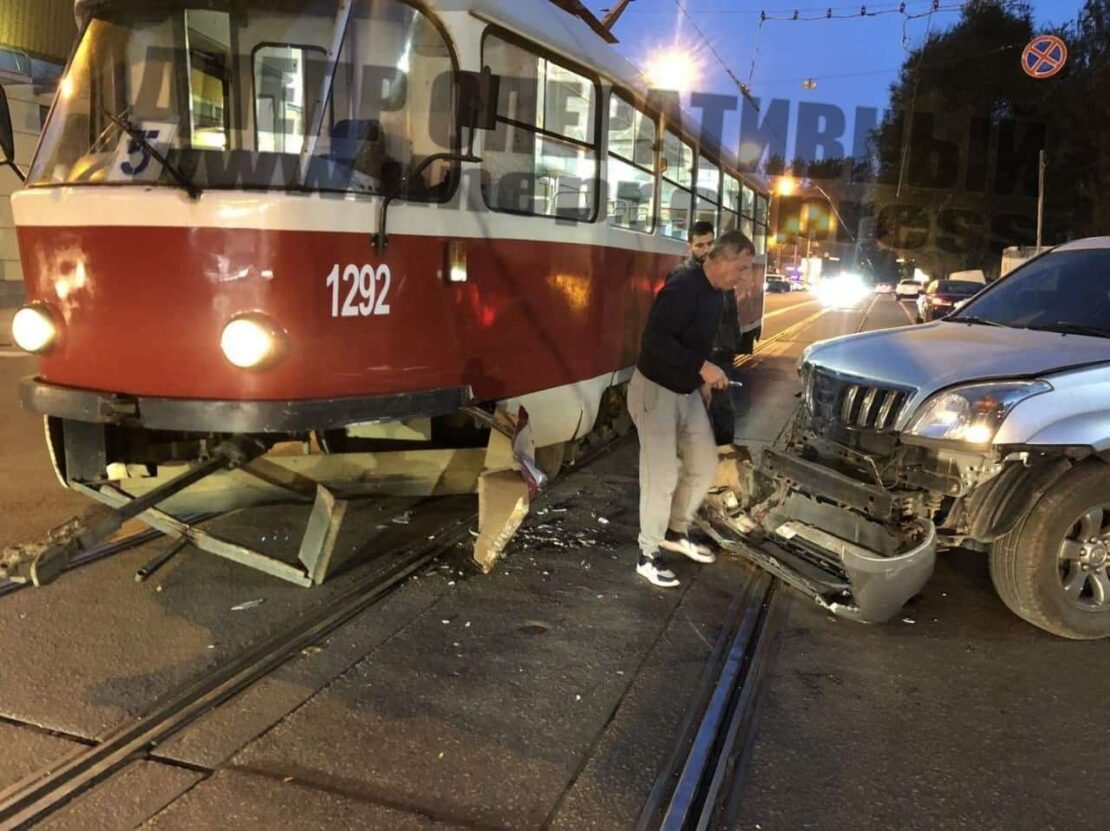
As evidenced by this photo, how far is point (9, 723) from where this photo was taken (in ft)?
10.6

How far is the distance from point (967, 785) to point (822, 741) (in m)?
0.50

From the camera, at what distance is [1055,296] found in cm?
516

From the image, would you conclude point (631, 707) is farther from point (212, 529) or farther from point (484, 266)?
point (212, 529)

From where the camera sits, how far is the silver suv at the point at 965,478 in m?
3.98

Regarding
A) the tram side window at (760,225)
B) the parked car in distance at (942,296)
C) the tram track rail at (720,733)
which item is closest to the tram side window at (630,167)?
the tram track rail at (720,733)

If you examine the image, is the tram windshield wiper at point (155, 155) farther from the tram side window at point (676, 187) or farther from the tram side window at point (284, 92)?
the tram side window at point (676, 187)

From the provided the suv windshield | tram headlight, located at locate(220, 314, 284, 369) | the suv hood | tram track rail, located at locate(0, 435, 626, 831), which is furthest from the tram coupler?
the suv windshield

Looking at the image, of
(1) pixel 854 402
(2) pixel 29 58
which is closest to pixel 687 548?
(1) pixel 854 402

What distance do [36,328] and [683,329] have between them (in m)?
3.23

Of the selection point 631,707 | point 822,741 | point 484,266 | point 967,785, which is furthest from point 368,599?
point 967,785

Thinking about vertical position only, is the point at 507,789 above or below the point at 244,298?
below

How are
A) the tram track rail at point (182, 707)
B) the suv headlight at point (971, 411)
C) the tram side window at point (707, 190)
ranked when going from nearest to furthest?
the tram track rail at point (182, 707), the suv headlight at point (971, 411), the tram side window at point (707, 190)

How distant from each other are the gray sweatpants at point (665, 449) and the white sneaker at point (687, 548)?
0.96 ft

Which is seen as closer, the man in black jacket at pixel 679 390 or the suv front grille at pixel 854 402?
the suv front grille at pixel 854 402
